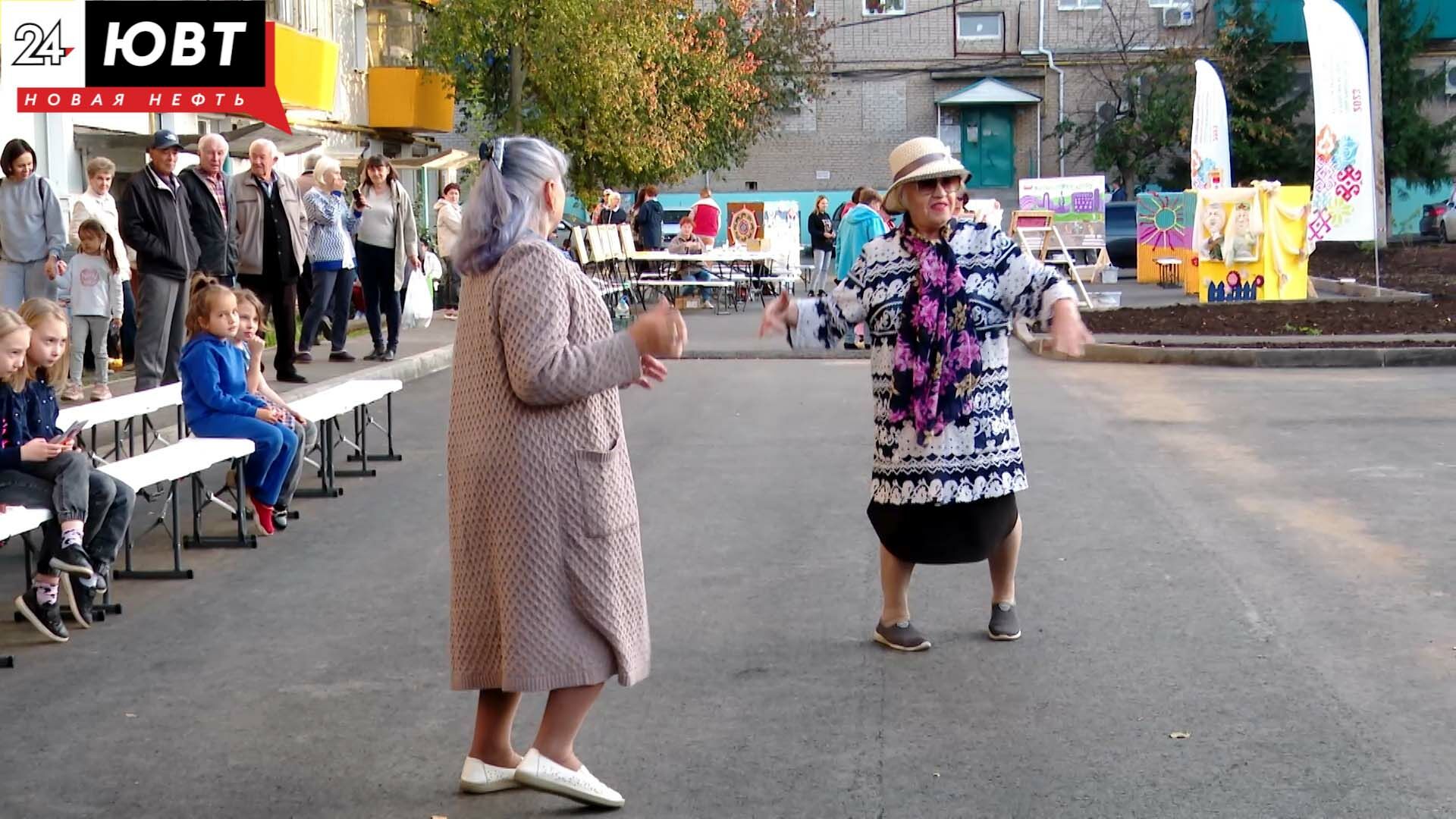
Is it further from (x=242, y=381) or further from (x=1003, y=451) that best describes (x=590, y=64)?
(x=1003, y=451)

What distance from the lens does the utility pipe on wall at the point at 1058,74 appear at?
2235 inches

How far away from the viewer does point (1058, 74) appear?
5688cm

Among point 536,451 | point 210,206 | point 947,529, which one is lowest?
point 947,529

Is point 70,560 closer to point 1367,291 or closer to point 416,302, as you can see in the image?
point 416,302

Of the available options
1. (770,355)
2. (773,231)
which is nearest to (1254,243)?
(770,355)

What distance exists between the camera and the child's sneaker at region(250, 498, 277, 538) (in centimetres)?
939

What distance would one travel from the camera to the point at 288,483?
9.56m

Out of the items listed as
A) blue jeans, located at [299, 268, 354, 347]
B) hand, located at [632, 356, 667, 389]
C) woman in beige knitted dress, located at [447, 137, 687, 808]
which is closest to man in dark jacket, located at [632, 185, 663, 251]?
blue jeans, located at [299, 268, 354, 347]

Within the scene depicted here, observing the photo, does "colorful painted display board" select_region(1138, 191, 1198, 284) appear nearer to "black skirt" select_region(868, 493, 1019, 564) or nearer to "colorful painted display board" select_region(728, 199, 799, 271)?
"colorful painted display board" select_region(728, 199, 799, 271)

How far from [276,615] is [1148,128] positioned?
47562mm

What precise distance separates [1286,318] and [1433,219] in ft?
106

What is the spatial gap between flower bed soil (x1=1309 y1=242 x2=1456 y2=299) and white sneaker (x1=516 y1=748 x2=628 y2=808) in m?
21.4

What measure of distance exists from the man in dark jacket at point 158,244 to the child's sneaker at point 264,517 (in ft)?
13.3

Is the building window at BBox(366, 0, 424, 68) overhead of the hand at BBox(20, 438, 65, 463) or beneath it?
overhead
